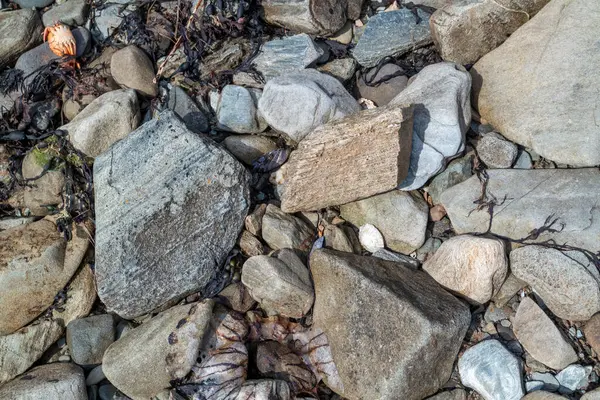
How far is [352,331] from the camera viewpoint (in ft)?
12.5

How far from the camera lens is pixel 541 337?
12.4ft

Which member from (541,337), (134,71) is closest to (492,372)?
(541,337)

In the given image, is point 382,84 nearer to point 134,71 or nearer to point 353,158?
point 353,158

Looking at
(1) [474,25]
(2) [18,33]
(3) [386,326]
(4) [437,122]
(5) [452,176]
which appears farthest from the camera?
(2) [18,33]

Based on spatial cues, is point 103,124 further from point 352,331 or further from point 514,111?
point 514,111

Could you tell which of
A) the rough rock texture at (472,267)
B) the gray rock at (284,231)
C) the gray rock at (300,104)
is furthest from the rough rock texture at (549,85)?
the gray rock at (284,231)

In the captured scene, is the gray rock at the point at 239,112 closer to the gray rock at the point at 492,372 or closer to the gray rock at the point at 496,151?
the gray rock at the point at 496,151

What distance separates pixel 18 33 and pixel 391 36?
3.03m

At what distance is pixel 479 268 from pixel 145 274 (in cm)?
221

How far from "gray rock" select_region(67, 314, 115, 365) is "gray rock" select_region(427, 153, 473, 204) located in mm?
2470

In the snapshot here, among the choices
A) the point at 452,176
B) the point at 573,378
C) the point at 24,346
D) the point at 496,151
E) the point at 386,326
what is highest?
the point at 496,151

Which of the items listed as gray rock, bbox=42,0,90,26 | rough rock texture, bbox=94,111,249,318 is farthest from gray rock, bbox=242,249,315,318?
gray rock, bbox=42,0,90,26

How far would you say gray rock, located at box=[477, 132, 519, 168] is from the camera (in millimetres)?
4223

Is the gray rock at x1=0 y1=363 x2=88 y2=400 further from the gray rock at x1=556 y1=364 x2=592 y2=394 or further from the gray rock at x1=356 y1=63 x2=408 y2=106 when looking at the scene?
the gray rock at x1=556 y1=364 x2=592 y2=394
